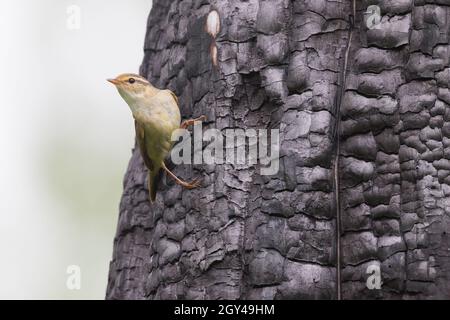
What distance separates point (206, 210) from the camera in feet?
13.9

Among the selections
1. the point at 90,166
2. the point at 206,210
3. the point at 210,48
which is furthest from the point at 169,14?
the point at 90,166

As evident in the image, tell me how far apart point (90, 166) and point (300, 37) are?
6.42 m

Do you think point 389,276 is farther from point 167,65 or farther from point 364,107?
point 167,65

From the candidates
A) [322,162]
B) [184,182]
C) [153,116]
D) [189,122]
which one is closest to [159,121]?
[153,116]

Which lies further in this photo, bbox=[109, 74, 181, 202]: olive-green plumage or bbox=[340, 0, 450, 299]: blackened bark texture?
bbox=[109, 74, 181, 202]: olive-green plumage

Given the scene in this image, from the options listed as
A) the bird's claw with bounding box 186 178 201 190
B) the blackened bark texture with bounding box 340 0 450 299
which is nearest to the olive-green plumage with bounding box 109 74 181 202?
the bird's claw with bounding box 186 178 201 190

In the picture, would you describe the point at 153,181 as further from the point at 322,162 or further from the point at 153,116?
the point at 322,162

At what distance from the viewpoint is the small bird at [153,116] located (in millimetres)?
4422

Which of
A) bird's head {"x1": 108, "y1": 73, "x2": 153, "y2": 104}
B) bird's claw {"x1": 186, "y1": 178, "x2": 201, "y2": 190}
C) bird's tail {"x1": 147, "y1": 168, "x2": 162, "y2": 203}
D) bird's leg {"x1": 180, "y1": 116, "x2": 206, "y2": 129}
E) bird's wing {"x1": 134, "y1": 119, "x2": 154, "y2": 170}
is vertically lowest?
bird's claw {"x1": 186, "y1": 178, "x2": 201, "y2": 190}

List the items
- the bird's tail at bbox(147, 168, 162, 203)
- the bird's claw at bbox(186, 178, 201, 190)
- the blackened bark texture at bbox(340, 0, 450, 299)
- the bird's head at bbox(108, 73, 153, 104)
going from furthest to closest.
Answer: the bird's tail at bbox(147, 168, 162, 203)
the bird's head at bbox(108, 73, 153, 104)
the bird's claw at bbox(186, 178, 201, 190)
the blackened bark texture at bbox(340, 0, 450, 299)

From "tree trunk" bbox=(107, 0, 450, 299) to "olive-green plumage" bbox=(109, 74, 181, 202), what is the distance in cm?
13

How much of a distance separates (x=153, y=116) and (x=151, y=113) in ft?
0.07

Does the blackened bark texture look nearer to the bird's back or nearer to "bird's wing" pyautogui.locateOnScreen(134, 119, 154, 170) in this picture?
the bird's back

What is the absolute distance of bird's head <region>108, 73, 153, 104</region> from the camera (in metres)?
4.46
